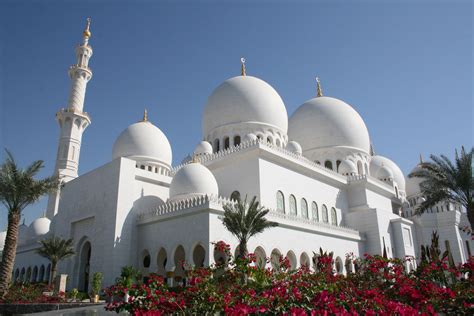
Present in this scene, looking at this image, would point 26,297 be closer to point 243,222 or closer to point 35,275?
point 243,222

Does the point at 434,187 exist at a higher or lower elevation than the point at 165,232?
higher

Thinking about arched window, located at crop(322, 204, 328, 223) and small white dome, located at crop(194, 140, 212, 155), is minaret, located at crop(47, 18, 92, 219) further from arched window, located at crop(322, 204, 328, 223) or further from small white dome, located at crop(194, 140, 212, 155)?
arched window, located at crop(322, 204, 328, 223)

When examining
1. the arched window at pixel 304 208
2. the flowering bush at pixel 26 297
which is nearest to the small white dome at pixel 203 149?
the arched window at pixel 304 208

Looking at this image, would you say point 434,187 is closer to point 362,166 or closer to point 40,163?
point 362,166

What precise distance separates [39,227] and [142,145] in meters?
11.0

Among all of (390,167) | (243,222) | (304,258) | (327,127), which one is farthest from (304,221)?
(390,167)

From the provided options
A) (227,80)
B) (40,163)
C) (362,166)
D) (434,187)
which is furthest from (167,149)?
(434,187)

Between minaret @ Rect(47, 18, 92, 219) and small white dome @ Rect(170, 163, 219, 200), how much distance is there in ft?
40.3

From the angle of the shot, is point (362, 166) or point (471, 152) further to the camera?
point (362, 166)

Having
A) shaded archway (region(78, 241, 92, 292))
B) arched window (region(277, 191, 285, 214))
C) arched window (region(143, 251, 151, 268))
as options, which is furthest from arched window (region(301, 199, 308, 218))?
shaded archway (region(78, 241, 92, 292))

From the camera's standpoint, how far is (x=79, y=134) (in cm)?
2864

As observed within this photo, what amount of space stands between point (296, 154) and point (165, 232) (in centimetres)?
894

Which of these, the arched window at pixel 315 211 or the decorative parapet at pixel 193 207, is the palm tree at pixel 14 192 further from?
the arched window at pixel 315 211

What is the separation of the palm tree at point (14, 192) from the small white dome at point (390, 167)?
24164 millimetres
